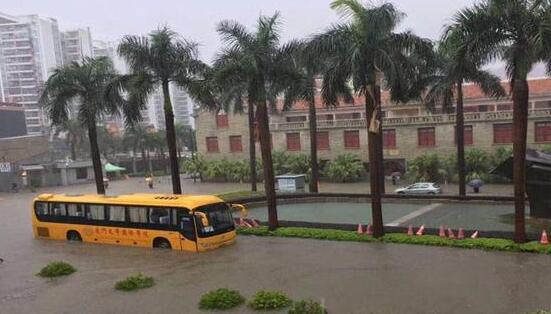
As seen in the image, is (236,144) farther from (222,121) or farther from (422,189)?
(422,189)

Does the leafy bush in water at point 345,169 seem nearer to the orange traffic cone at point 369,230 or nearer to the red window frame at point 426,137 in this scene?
the red window frame at point 426,137

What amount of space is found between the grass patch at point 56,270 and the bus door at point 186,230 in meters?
4.21

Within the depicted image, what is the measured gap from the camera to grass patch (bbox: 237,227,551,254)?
18.2 meters

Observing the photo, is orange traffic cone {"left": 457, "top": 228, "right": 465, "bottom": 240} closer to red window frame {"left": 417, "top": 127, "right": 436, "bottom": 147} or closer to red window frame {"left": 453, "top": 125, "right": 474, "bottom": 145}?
red window frame {"left": 453, "top": 125, "right": 474, "bottom": 145}

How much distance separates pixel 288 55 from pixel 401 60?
4719 millimetres

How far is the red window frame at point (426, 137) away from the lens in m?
52.9

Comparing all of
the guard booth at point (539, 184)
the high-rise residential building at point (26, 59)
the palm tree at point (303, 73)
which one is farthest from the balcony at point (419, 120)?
the high-rise residential building at point (26, 59)

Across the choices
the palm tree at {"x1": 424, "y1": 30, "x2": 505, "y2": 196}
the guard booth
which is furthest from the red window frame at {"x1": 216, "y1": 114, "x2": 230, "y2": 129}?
the guard booth

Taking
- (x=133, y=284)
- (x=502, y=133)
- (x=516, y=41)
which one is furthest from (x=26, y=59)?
(x=516, y=41)

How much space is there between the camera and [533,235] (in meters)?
19.1

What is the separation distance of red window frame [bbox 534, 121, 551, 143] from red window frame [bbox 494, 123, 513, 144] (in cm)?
220

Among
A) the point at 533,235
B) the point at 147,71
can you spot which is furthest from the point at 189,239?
the point at 533,235

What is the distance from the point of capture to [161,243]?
21969mm

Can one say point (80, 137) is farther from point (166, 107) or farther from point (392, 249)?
point (392, 249)
